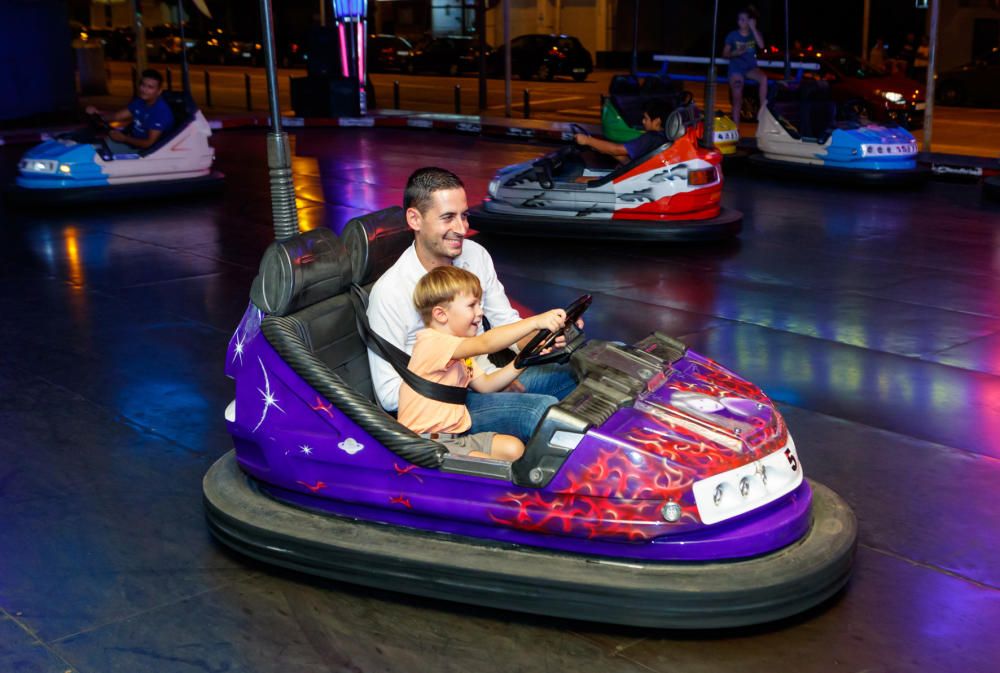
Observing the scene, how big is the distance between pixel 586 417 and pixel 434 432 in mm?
497

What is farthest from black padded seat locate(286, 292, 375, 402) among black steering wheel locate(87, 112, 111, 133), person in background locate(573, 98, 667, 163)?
black steering wheel locate(87, 112, 111, 133)

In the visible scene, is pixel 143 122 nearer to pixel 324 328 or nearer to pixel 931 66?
pixel 324 328

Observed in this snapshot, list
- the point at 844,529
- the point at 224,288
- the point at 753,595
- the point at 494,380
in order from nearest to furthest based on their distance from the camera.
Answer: the point at 753,595 → the point at 844,529 → the point at 494,380 → the point at 224,288

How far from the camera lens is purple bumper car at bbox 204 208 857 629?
3.01m

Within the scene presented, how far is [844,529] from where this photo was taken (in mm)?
3270

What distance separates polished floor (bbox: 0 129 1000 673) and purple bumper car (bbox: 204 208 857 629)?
119mm

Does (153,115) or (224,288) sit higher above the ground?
(153,115)

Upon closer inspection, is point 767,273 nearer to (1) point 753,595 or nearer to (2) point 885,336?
(2) point 885,336

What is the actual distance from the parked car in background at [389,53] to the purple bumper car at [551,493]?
2724 centimetres

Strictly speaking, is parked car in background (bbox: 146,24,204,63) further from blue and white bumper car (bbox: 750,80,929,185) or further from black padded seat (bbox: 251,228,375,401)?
black padded seat (bbox: 251,228,375,401)

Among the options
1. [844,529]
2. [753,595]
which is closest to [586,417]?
[753,595]

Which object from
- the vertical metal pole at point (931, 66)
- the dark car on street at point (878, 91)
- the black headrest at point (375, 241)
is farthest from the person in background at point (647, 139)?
the dark car on street at point (878, 91)

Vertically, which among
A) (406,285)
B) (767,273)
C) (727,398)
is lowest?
(767,273)

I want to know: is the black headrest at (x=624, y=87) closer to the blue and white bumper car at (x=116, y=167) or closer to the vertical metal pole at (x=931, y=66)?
the vertical metal pole at (x=931, y=66)
